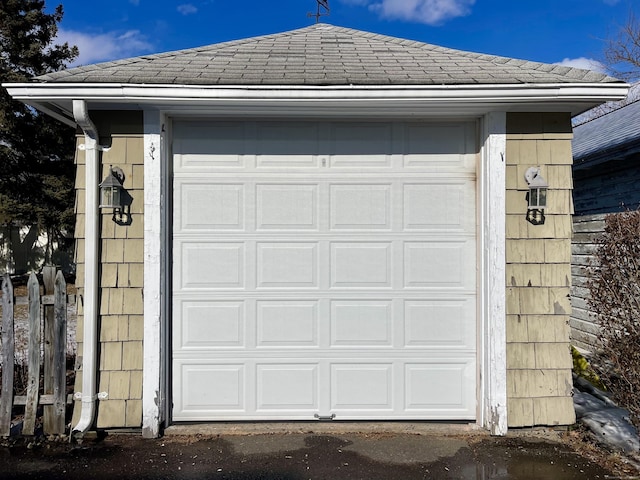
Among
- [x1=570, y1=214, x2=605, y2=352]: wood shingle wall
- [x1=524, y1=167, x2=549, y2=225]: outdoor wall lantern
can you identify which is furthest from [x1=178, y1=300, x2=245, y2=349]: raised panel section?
[x1=570, y1=214, x2=605, y2=352]: wood shingle wall

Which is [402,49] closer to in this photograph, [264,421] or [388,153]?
[388,153]

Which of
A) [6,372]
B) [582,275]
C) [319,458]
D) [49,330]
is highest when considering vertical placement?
[582,275]

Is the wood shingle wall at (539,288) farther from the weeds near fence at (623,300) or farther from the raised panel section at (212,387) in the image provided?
the raised panel section at (212,387)

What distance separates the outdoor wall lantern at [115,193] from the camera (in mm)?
3475

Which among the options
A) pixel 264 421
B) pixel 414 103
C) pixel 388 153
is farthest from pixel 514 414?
pixel 414 103

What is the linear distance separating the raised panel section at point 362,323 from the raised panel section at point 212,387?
881mm

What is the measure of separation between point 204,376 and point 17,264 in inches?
598

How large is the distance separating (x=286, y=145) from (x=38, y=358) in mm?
2590

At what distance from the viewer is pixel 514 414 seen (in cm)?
362

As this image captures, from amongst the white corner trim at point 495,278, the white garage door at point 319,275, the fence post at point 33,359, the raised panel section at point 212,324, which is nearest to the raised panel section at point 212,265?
the white garage door at point 319,275

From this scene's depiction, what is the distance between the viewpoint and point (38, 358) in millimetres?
3539

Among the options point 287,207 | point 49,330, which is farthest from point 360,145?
point 49,330

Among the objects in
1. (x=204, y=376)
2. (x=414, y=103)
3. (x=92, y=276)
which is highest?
(x=414, y=103)

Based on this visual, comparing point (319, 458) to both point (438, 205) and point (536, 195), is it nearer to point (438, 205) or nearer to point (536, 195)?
point (438, 205)
